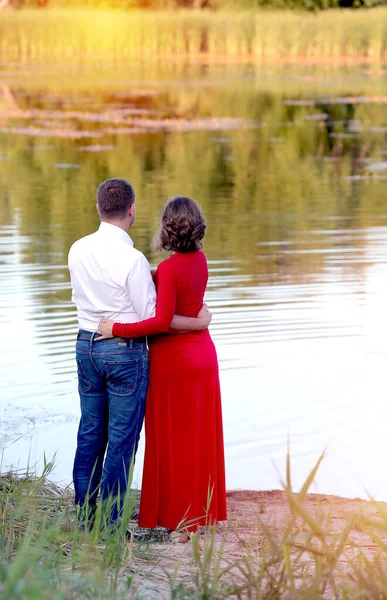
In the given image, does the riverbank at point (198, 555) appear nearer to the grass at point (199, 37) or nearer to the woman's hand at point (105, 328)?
the woman's hand at point (105, 328)

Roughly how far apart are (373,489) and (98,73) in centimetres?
3684

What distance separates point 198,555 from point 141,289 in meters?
1.42

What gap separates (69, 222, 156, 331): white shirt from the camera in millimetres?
4715

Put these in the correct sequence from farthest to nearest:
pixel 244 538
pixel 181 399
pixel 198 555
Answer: pixel 244 538, pixel 181 399, pixel 198 555

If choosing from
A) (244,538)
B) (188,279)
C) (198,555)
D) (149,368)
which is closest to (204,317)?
(188,279)

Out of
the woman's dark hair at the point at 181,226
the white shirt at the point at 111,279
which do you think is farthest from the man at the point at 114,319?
the woman's dark hair at the point at 181,226

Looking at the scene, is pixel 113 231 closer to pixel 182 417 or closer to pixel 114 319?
pixel 114 319

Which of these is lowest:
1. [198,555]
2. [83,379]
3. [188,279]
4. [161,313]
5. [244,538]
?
[244,538]

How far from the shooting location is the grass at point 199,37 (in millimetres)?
44531

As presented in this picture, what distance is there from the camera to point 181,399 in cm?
492

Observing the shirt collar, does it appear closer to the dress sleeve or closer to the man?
the man

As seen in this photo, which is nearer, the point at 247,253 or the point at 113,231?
the point at 113,231

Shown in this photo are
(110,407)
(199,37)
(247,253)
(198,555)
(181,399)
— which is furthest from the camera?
(199,37)

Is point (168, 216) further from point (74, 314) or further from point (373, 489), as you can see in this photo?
Result: point (74, 314)
